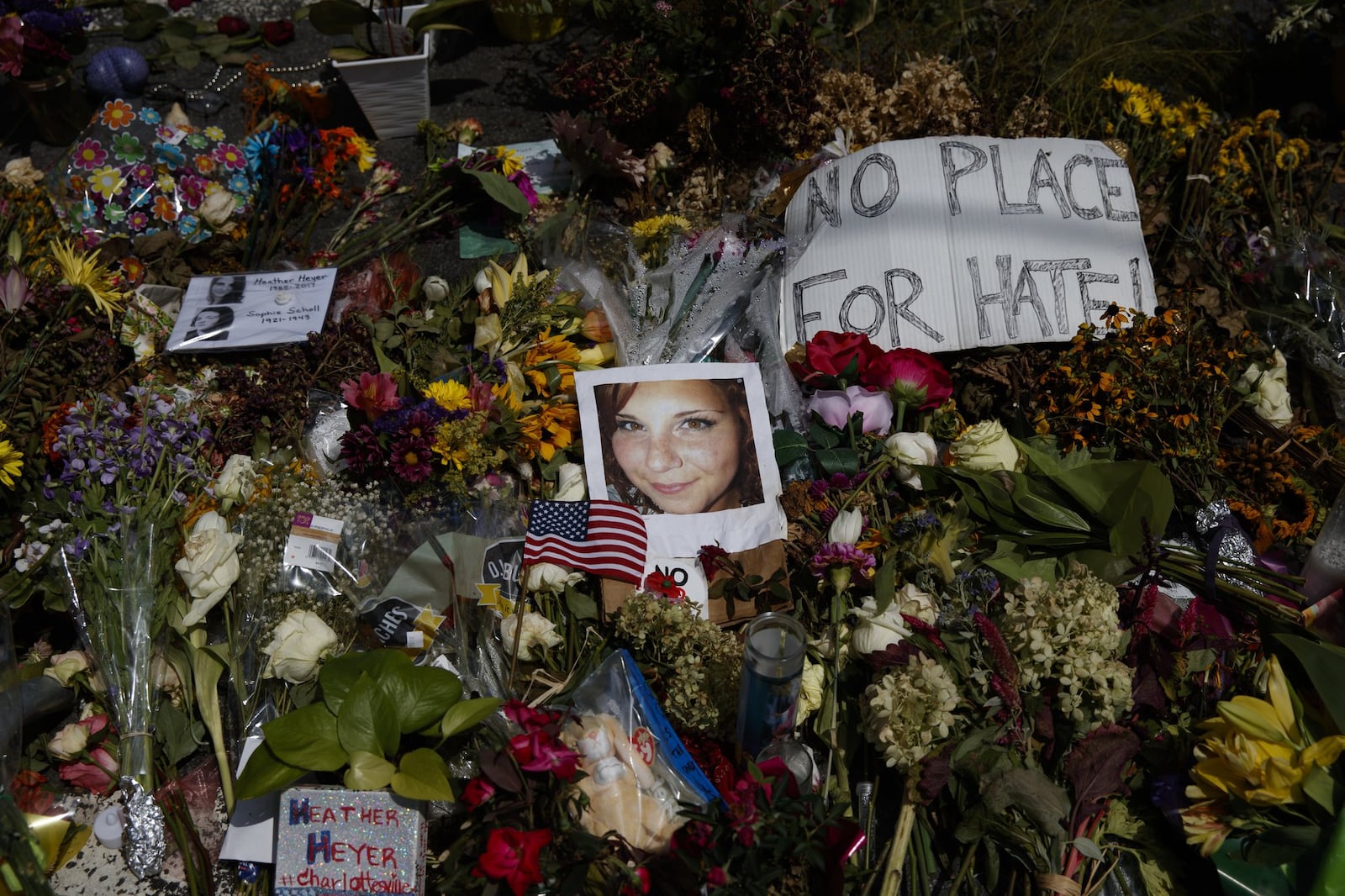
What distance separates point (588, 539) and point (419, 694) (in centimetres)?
58

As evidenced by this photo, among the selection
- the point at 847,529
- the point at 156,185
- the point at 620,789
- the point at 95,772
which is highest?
the point at 156,185

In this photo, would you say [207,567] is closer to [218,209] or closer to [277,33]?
[218,209]

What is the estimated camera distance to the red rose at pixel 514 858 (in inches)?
63.2

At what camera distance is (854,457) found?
253cm

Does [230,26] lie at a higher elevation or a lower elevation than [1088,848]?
higher

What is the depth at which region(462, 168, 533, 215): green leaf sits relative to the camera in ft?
10.6

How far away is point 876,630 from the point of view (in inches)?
82.7

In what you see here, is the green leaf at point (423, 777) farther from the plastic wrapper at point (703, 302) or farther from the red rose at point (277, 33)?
the red rose at point (277, 33)

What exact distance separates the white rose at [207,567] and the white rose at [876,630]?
153cm

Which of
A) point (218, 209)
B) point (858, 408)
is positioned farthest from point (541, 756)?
point (218, 209)

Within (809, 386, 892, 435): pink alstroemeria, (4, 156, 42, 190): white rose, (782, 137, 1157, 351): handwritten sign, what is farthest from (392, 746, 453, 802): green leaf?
(4, 156, 42, 190): white rose

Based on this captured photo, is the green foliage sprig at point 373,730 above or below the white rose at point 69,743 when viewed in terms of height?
above

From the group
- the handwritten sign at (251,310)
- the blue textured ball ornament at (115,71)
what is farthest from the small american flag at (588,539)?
the blue textured ball ornament at (115,71)

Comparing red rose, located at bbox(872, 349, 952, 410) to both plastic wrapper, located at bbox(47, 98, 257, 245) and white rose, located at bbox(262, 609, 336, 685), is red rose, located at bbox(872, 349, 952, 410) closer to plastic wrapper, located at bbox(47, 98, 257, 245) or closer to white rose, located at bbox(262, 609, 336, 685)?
white rose, located at bbox(262, 609, 336, 685)
